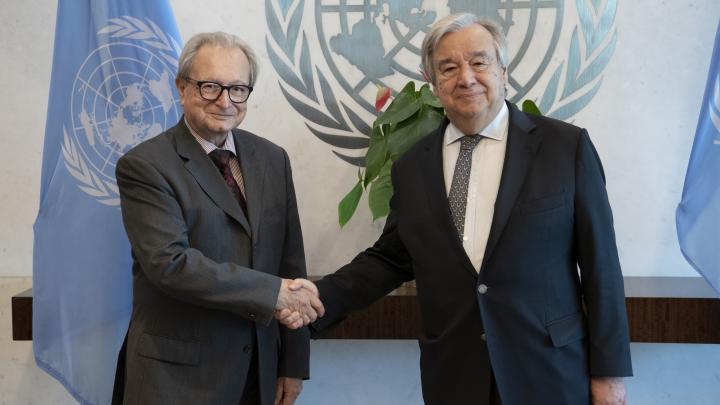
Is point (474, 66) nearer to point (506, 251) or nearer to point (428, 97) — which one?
point (506, 251)

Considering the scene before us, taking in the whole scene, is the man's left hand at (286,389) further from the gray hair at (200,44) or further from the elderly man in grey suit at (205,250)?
the gray hair at (200,44)

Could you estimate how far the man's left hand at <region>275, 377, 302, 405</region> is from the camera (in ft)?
6.84

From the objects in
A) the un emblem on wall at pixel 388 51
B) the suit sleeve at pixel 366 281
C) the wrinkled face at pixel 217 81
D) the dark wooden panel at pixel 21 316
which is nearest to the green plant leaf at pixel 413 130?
the un emblem on wall at pixel 388 51

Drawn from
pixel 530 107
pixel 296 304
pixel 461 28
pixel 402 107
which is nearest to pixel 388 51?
pixel 402 107

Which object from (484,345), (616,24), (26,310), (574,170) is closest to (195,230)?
(484,345)

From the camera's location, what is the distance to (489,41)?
1856 mm

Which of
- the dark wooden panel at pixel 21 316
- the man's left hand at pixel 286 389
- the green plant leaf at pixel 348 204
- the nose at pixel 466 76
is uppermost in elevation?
the nose at pixel 466 76

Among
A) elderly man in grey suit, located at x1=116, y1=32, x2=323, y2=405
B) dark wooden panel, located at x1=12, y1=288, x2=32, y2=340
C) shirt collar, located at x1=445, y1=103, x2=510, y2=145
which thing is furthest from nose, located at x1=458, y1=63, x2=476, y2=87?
dark wooden panel, located at x1=12, y1=288, x2=32, y2=340

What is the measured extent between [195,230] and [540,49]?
172cm

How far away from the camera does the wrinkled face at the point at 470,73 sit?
1.84 m

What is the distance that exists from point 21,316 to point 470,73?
1.97 m

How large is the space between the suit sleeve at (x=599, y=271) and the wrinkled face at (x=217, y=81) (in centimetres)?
87

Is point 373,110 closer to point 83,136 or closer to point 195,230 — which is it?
point 83,136

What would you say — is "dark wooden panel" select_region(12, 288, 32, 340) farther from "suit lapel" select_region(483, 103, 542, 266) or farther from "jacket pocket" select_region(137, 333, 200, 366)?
"suit lapel" select_region(483, 103, 542, 266)
